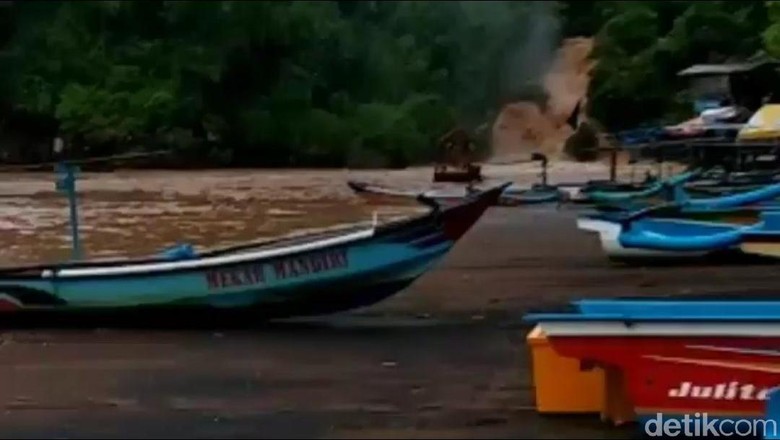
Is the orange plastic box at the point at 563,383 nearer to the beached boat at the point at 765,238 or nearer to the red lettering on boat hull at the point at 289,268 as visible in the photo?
the red lettering on boat hull at the point at 289,268

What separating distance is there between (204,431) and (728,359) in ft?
9.03

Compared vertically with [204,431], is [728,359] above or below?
above

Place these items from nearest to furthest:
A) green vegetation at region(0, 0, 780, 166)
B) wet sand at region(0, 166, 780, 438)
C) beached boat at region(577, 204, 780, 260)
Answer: wet sand at region(0, 166, 780, 438), beached boat at region(577, 204, 780, 260), green vegetation at region(0, 0, 780, 166)

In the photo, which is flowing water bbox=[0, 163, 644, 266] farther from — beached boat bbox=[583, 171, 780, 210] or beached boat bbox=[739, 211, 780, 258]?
beached boat bbox=[739, 211, 780, 258]

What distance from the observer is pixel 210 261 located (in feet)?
40.6

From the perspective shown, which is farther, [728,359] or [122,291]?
[122,291]

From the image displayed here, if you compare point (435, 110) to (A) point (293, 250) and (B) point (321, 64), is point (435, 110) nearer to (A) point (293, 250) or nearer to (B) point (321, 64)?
(B) point (321, 64)

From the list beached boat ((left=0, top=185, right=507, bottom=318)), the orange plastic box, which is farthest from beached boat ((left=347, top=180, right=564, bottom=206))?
the orange plastic box

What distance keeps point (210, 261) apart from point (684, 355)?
5.49 meters

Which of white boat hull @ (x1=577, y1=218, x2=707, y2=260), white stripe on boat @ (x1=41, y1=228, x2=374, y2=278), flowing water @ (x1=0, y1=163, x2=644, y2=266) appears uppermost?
white stripe on boat @ (x1=41, y1=228, x2=374, y2=278)

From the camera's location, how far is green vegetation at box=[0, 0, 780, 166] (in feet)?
153

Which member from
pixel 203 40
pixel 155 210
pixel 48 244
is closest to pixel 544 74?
pixel 203 40

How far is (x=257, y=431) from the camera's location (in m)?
8.41

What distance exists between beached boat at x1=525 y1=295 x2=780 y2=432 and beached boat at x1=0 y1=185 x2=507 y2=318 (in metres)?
4.54
